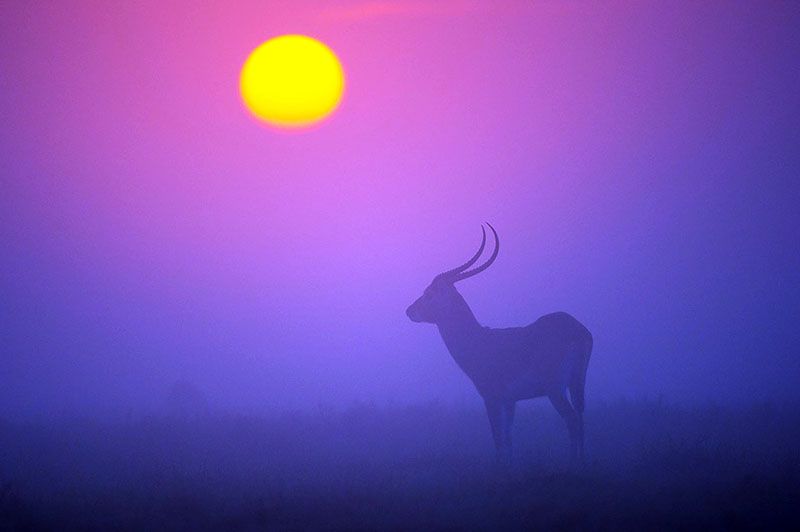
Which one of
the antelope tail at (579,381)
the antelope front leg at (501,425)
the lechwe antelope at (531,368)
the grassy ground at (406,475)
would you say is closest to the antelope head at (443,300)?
the lechwe antelope at (531,368)

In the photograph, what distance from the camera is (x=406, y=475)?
9648 millimetres

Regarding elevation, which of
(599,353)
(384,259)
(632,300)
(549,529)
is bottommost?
(549,529)

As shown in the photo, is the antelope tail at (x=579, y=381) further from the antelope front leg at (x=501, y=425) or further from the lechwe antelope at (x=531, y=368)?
the antelope front leg at (x=501, y=425)

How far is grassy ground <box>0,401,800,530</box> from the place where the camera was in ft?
23.8

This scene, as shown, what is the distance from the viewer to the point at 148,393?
3400 centimetres

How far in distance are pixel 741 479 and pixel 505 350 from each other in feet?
11.7

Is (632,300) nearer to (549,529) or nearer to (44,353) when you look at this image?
(44,353)

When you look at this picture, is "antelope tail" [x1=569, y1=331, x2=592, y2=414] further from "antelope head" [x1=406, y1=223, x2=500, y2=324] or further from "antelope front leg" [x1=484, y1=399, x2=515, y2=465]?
"antelope head" [x1=406, y1=223, x2=500, y2=324]

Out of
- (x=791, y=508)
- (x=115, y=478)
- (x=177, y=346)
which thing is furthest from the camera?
(x=177, y=346)

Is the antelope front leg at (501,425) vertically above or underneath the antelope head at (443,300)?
underneath

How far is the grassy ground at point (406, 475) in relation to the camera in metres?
7.25

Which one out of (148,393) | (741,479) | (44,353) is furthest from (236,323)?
(741,479)

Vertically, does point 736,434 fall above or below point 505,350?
below

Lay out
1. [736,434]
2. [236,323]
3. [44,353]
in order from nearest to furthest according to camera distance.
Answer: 1. [736,434]
2. [44,353]
3. [236,323]
